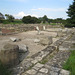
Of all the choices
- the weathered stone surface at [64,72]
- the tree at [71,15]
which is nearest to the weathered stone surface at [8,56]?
the weathered stone surface at [64,72]

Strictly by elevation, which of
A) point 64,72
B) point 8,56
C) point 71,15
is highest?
point 71,15

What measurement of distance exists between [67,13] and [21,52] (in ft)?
87.4

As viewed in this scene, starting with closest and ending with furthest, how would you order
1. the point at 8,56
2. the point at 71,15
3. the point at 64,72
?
the point at 64,72 < the point at 8,56 < the point at 71,15

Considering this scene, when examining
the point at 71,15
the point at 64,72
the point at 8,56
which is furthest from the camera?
the point at 71,15

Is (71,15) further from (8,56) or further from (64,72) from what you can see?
(8,56)

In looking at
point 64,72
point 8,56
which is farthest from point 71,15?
point 8,56

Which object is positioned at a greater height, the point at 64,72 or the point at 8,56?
the point at 8,56

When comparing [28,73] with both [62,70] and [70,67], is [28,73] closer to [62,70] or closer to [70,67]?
[62,70]


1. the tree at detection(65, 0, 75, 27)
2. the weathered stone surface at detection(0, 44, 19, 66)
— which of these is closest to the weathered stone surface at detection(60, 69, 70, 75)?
the weathered stone surface at detection(0, 44, 19, 66)

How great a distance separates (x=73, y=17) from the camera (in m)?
25.1

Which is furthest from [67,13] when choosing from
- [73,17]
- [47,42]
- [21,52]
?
[21,52]

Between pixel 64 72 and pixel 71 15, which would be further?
pixel 71 15

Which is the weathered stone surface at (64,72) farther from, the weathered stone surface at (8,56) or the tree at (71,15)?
the tree at (71,15)

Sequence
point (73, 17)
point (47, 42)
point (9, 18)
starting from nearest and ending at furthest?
1. point (47, 42)
2. point (73, 17)
3. point (9, 18)
